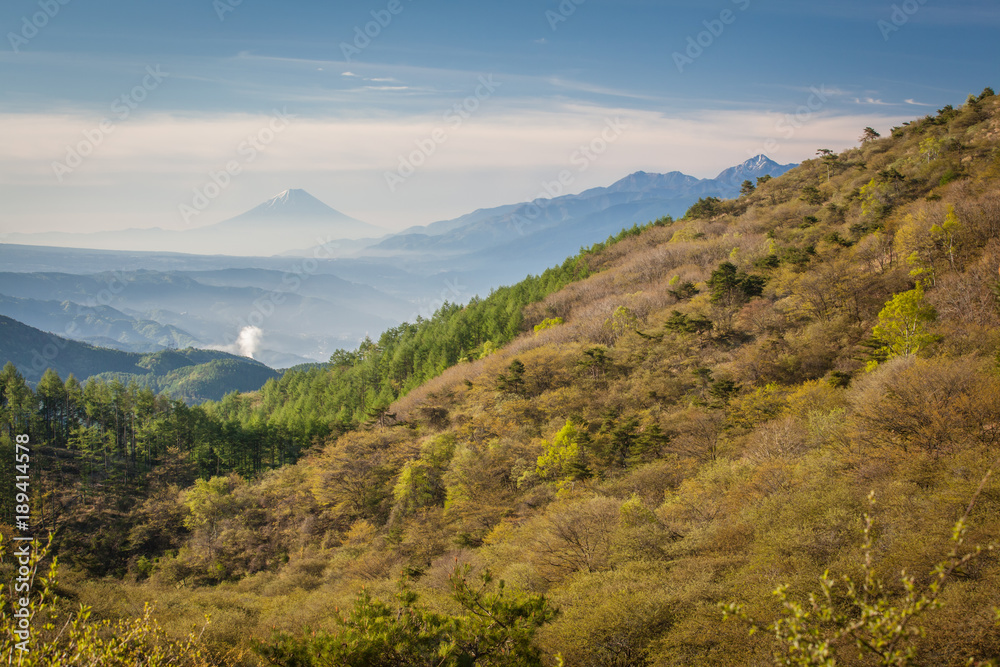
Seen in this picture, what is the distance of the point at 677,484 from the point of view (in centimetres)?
2734

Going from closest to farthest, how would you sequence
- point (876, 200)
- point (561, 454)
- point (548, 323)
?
point (561, 454)
point (876, 200)
point (548, 323)

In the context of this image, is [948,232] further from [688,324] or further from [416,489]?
[416,489]

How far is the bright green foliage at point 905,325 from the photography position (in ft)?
86.8

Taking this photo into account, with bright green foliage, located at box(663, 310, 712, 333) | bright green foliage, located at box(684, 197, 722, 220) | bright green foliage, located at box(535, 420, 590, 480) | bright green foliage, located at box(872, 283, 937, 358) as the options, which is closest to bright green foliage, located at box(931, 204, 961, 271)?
bright green foliage, located at box(872, 283, 937, 358)

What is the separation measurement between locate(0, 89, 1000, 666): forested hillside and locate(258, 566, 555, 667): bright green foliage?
8 centimetres

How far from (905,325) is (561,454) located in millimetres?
19951

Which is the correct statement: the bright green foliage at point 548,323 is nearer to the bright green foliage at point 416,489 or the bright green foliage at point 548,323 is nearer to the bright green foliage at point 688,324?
the bright green foliage at point 688,324

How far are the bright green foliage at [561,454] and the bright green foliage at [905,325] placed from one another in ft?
57.3

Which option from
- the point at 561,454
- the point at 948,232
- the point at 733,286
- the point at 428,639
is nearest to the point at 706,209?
the point at 733,286

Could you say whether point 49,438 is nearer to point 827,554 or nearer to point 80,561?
point 80,561

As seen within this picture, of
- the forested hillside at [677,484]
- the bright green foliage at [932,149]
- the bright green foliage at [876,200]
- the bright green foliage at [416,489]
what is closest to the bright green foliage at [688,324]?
the forested hillside at [677,484]

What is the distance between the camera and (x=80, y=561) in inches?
1619

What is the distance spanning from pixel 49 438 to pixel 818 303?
271ft

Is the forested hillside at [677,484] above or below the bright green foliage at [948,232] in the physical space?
below
